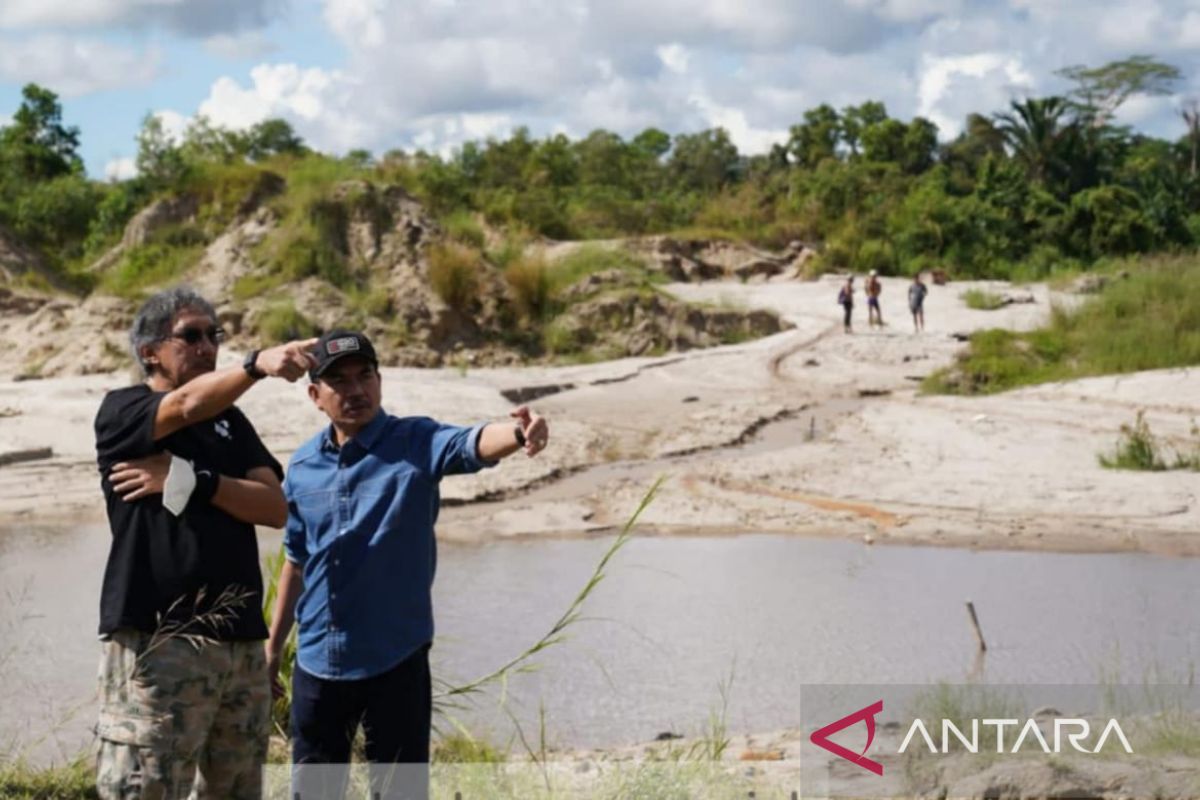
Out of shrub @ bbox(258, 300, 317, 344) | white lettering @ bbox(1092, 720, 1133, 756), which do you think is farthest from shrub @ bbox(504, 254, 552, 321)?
white lettering @ bbox(1092, 720, 1133, 756)

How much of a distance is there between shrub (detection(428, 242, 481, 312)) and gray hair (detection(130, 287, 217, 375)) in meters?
18.3

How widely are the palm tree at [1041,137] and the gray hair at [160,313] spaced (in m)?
43.3

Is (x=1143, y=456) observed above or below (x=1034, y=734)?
below

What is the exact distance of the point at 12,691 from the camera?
267 inches

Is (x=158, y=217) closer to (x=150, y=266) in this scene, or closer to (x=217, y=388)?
(x=150, y=266)

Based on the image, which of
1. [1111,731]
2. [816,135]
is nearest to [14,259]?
[1111,731]

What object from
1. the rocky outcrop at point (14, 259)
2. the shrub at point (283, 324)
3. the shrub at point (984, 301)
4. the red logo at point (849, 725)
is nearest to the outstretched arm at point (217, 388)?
the red logo at point (849, 725)

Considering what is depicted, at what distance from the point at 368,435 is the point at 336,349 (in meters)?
0.23

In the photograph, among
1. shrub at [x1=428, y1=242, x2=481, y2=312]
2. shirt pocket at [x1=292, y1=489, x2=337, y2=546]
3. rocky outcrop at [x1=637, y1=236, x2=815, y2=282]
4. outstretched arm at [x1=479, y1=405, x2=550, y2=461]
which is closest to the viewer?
outstretched arm at [x1=479, y1=405, x2=550, y2=461]

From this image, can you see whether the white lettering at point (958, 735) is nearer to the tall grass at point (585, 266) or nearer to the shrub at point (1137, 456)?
the shrub at point (1137, 456)

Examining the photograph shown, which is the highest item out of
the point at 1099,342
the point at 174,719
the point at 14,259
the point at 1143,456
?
the point at 14,259

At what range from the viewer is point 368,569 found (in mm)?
3455

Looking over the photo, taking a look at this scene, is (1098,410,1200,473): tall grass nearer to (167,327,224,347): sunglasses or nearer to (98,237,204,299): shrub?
(167,327,224,347): sunglasses

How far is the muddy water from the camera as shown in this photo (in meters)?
7.03
